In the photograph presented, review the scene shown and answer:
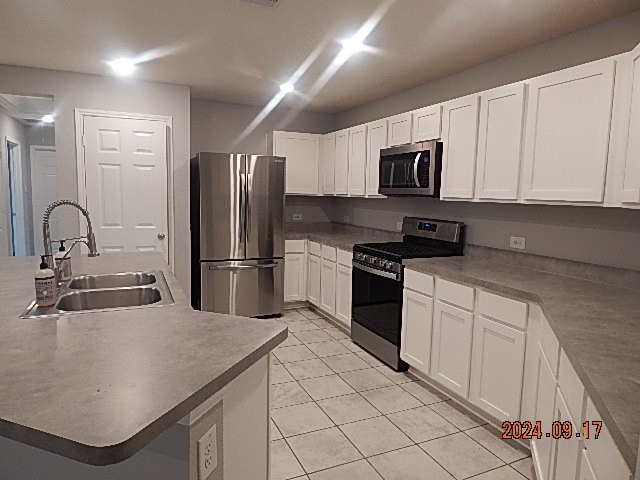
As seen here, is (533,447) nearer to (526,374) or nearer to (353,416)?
(526,374)

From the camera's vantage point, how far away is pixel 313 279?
497cm

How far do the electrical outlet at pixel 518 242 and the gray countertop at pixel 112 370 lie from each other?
2.29 m

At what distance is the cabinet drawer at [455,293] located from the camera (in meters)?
2.62

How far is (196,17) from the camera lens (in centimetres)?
262

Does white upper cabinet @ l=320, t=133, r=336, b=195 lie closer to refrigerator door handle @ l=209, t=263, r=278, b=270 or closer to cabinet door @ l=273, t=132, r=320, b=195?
cabinet door @ l=273, t=132, r=320, b=195

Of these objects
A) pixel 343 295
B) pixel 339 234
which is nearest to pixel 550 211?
pixel 343 295

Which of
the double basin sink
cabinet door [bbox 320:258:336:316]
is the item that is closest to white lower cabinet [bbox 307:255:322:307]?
cabinet door [bbox 320:258:336:316]

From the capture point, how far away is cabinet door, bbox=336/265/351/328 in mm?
4195

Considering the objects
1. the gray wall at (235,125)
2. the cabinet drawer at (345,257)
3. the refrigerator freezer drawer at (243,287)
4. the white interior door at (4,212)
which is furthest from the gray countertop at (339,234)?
the white interior door at (4,212)

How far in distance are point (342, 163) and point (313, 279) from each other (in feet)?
4.58

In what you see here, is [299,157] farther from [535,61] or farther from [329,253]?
[535,61]

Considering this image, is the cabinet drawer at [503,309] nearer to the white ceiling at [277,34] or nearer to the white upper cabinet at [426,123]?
the white upper cabinet at [426,123]
